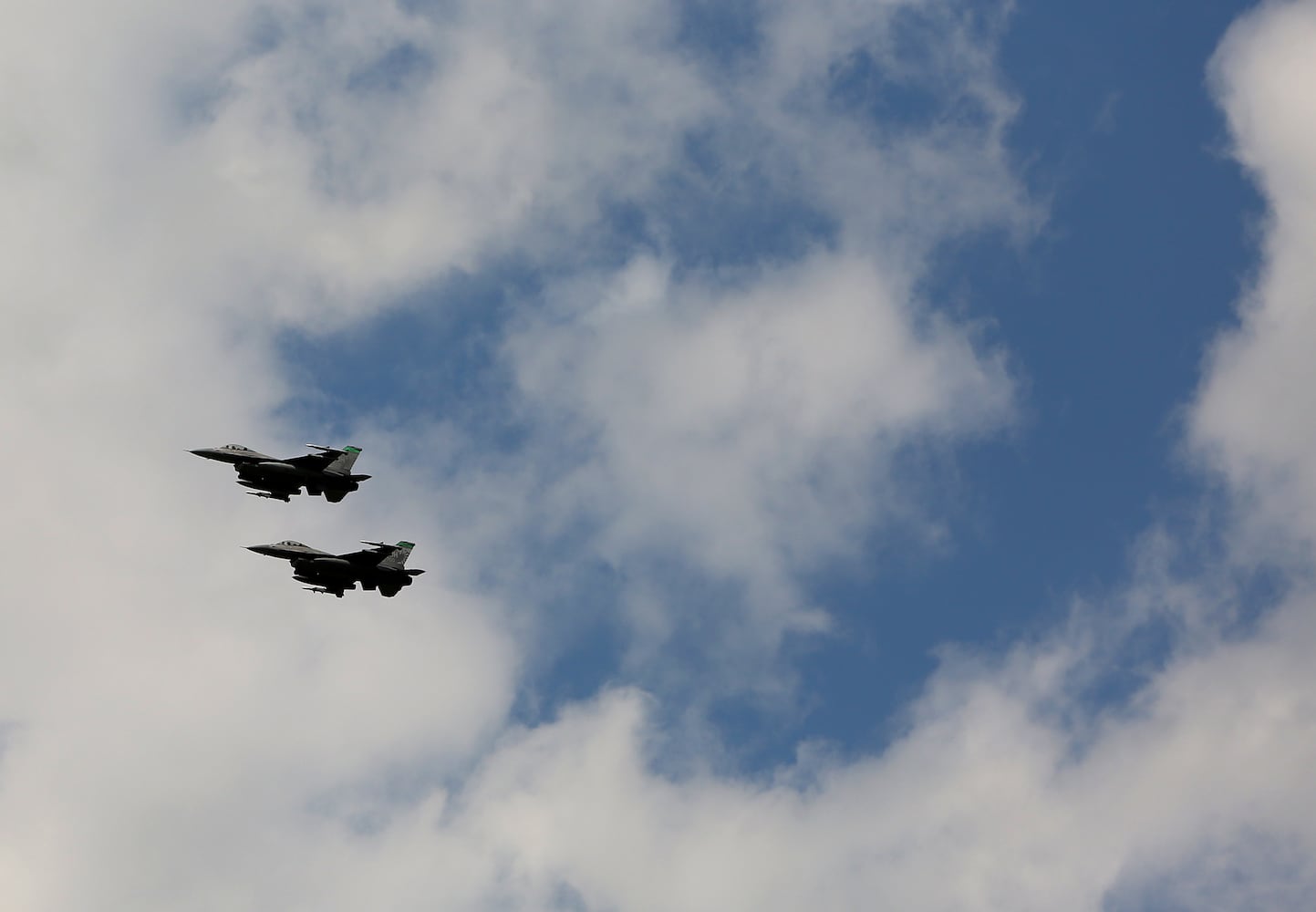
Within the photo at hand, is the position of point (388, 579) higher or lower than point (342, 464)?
lower

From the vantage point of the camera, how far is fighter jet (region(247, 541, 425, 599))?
151875mm

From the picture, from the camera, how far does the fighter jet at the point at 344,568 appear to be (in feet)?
498

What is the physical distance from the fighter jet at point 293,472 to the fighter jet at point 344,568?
6.32 m

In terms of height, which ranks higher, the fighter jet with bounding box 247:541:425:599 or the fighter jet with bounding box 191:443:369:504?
the fighter jet with bounding box 191:443:369:504

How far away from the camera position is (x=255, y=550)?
152 m

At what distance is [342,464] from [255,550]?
43.1 ft

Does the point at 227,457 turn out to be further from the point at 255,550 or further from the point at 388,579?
the point at 388,579

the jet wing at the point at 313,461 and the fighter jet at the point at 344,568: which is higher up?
the jet wing at the point at 313,461

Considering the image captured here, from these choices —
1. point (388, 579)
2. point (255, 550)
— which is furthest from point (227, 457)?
point (388, 579)

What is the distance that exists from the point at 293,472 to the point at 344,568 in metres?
11.6

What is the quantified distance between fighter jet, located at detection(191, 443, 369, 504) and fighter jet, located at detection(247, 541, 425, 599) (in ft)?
20.7

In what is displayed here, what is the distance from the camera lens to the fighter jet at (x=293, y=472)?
153125mm

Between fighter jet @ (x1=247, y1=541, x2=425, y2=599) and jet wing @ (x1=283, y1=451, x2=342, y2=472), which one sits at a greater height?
jet wing @ (x1=283, y1=451, x2=342, y2=472)

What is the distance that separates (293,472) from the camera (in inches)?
6078
